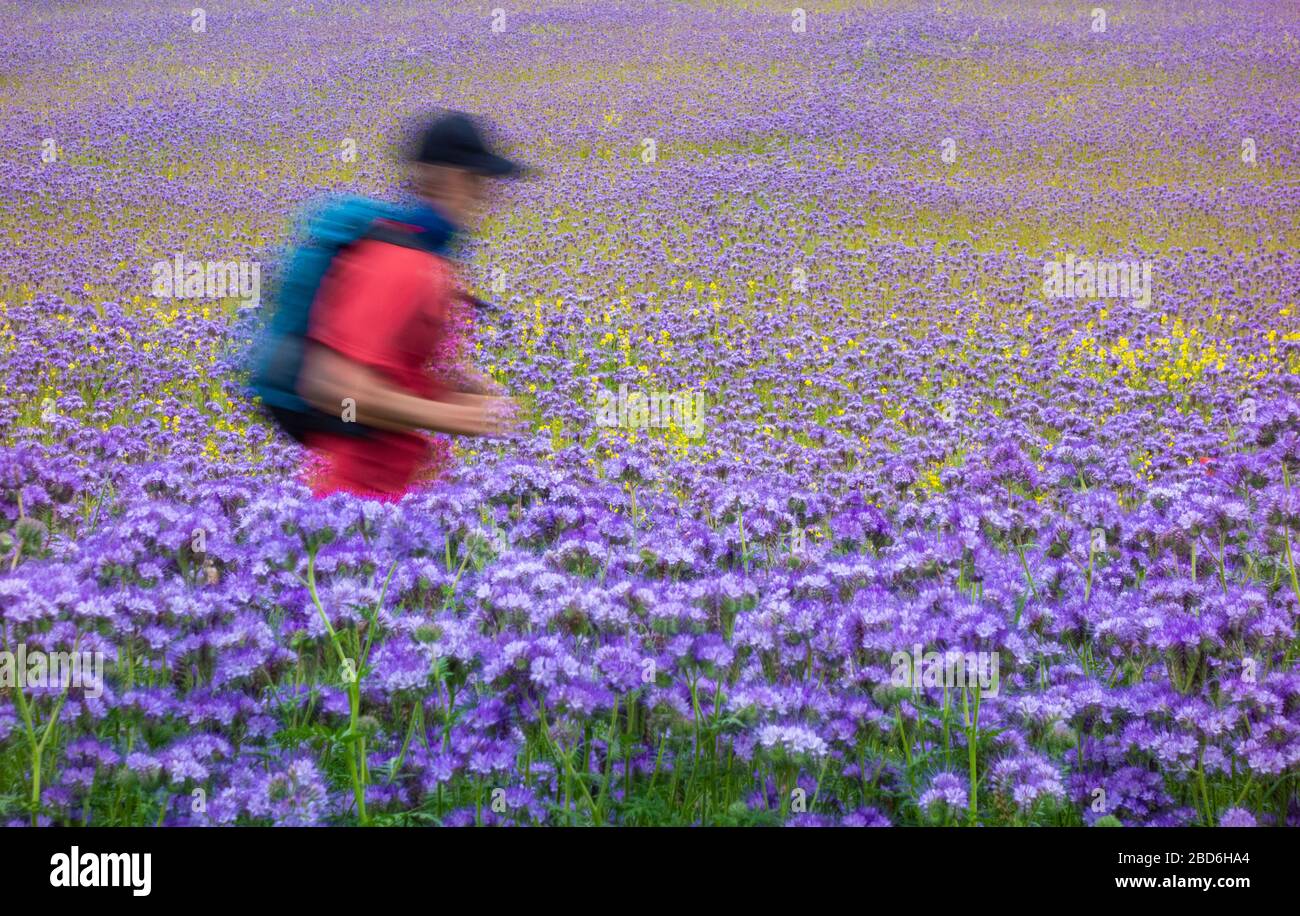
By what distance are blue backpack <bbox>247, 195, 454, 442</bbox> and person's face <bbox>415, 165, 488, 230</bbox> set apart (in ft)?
0.33

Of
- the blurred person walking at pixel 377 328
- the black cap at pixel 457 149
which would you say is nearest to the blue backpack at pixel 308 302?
the blurred person walking at pixel 377 328

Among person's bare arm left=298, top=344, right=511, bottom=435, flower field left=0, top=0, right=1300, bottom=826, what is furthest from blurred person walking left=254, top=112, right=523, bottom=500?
flower field left=0, top=0, right=1300, bottom=826

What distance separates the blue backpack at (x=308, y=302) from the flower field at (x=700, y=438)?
0.85ft

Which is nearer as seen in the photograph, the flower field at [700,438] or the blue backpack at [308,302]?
the flower field at [700,438]

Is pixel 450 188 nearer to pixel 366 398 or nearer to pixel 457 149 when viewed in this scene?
pixel 457 149

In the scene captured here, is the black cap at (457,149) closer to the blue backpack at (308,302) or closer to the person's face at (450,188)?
the person's face at (450,188)

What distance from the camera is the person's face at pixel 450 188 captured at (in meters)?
2.48

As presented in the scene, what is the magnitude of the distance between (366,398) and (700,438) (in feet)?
8.59

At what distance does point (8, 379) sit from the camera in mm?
4371

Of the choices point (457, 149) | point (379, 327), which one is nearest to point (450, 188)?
point (457, 149)

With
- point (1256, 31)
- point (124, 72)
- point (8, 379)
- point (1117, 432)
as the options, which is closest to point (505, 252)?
point (124, 72)

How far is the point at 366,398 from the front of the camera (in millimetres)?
2312
